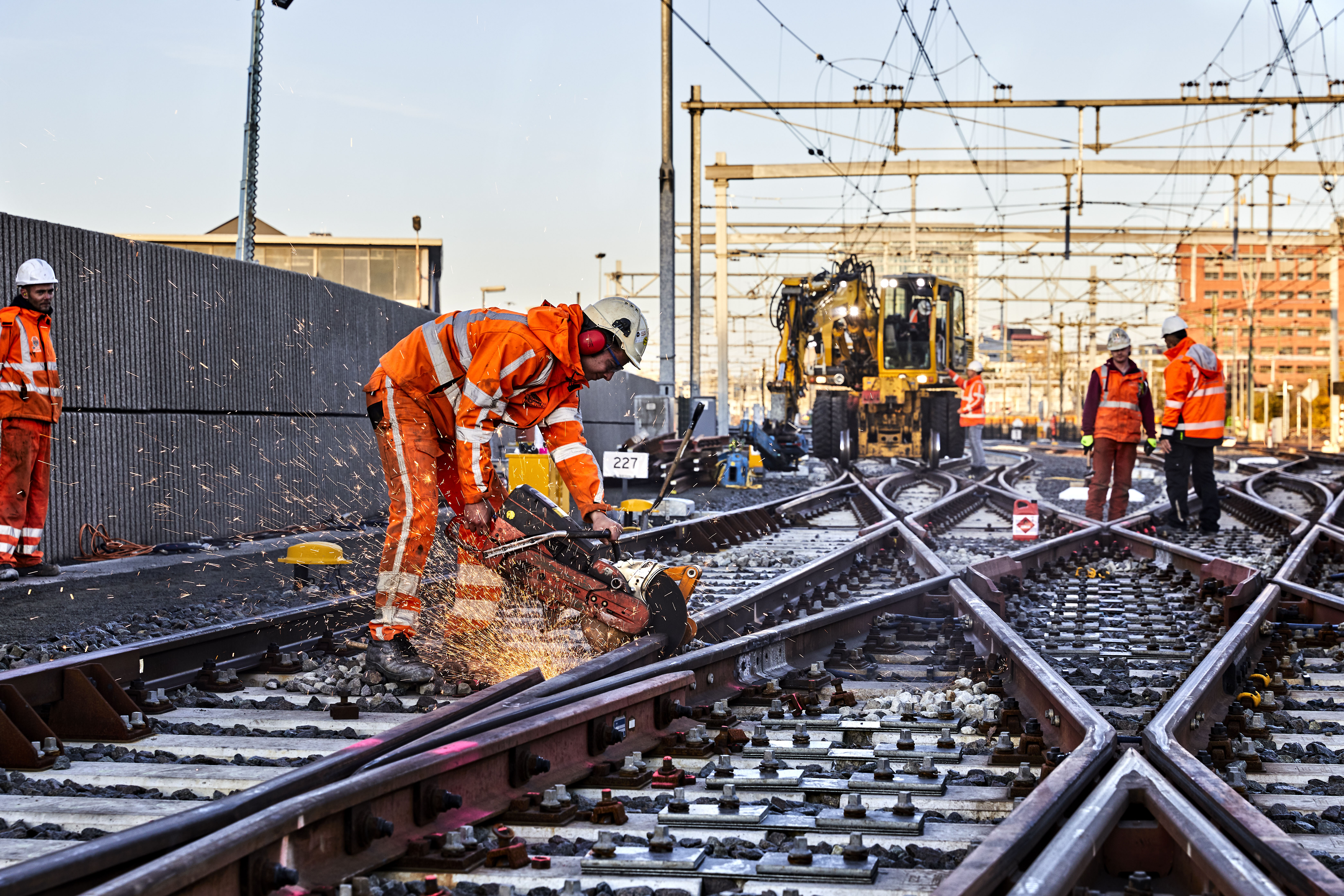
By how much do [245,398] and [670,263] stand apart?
24.4 feet

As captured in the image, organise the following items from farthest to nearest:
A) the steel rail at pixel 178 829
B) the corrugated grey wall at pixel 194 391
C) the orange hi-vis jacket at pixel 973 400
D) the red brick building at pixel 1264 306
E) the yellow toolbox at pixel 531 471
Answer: the red brick building at pixel 1264 306 → the orange hi-vis jacket at pixel 973 400 → the yellow toolbox at pixel 531 471 → the corrugated grey wall at pixel 194 391 → the steel rail at pixel 178 829

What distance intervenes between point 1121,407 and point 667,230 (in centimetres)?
676

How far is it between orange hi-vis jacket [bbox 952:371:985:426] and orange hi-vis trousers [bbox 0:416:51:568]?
1930cm

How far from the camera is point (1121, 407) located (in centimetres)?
1306

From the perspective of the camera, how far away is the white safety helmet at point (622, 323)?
4883 mm

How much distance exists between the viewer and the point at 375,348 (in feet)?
46.0

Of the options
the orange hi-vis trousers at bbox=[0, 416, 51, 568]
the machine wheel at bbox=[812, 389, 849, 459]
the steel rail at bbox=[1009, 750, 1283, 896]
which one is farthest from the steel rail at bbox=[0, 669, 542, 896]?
the machine wheel at bbox=[812, 389, 849, 459]

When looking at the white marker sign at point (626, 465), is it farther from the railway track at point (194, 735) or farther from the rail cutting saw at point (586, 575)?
the rail cutting saw at point (586, 575)

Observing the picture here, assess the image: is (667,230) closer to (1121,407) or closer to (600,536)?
(1121,407)

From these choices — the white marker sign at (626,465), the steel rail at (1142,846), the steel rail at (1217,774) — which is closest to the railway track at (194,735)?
the steel rail at (1142,846)

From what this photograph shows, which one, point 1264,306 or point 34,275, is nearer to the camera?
point 34,275

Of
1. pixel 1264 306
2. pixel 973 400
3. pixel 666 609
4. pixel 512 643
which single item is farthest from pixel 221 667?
pixel 1264 306

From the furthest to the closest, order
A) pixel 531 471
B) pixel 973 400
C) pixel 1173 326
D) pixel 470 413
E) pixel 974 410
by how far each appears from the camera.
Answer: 1. pixel 973 400
2. pixel 974 410
3. pixel 1173 326
4. pixel 531 471
5. pixel 470 413

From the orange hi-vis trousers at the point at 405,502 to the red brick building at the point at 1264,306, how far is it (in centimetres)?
2951
